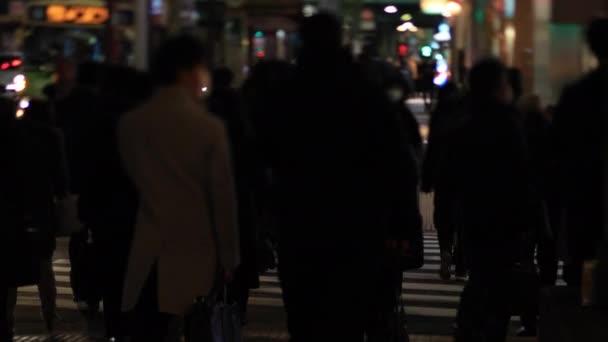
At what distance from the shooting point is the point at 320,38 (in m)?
6.28

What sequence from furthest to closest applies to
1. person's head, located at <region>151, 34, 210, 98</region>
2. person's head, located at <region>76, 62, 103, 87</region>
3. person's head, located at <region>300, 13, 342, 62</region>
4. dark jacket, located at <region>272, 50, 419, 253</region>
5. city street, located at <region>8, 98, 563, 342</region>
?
Answer: 1. person's head, located at <region>76, 62, 103, 87</region>
2. city street, located at <region>8, 98, 563, 342</region>
3. person's head, located at <region>151, 34, 210, 98</region>
4. person's head, located at <region>300, 13, 342, 62</region>
5. dark jacket, located at <region>272, 50, 419, 253</region>

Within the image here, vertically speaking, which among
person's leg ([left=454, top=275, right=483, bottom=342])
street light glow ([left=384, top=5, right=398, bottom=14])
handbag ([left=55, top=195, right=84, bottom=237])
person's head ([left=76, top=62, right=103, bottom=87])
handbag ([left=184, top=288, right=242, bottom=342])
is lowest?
person's leg ([left=454, top=275, right=483, bottom=342])

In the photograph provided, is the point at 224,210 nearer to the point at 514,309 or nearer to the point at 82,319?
the point at 514,309

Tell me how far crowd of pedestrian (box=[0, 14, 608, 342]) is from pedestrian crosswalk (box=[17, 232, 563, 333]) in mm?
921

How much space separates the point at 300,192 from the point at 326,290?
1.42 ft

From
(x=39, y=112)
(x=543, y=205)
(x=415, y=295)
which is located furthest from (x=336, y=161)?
(x=415, y=295)

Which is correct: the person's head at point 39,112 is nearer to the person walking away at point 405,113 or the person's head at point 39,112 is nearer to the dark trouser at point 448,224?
the person walking away at point 405,113

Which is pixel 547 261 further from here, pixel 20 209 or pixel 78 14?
pixel 78 14

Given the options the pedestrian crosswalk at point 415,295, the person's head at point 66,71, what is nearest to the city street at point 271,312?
the pedestrian crosswalk at point 415,295

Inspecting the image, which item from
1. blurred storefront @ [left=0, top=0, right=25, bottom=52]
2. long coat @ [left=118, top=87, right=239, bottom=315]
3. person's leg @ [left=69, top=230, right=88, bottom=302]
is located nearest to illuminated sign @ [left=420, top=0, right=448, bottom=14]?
blurred storefront @ [left=0, top=0, right=25, bottom=52]

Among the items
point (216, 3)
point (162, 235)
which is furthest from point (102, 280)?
point (216, 3)

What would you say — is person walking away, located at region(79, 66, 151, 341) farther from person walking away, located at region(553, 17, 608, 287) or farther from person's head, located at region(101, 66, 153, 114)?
person walking away, located at region(553, 17, 608, 287)

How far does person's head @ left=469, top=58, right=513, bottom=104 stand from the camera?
8.38 m

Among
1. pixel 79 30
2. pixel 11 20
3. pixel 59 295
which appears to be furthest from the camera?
pixel 11 20
